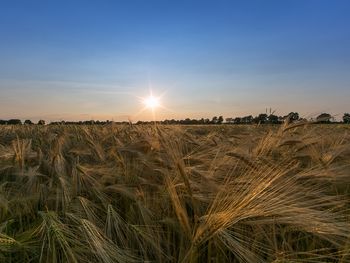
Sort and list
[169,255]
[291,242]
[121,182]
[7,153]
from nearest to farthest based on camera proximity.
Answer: [169,255], [291,242], [121,182], [7,153]

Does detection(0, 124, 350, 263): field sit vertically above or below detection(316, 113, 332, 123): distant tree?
below

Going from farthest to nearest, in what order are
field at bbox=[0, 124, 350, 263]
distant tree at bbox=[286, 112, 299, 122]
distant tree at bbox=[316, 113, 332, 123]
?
distant tree at bbox=[286, 112, 299, 122] < distant tree at bbox=[316, 113, 332, 123] < field at bbox=[0, 124, 350, 263]

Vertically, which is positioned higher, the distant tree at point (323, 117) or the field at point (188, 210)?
the distant tree at point (323, 117)

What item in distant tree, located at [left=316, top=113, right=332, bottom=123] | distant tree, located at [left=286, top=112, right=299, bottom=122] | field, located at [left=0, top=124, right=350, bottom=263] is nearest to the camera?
field, located at [left=0, top=124, right=350, bottom=263]

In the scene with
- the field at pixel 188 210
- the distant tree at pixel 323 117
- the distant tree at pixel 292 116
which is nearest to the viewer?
the field at pixel 188 210

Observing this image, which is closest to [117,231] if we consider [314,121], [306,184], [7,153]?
[306,184]

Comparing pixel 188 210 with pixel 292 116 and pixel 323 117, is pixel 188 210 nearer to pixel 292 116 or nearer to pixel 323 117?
pixel 323 117

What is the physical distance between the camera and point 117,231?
7.33 ft

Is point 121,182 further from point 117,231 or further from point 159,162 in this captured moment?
point 117,231

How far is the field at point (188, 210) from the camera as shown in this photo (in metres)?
1.72

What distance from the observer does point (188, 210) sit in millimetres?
2553

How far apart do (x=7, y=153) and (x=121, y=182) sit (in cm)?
181

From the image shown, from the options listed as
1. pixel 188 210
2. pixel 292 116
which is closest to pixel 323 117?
pixel 292 116

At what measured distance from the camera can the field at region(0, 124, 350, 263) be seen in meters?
1.72
